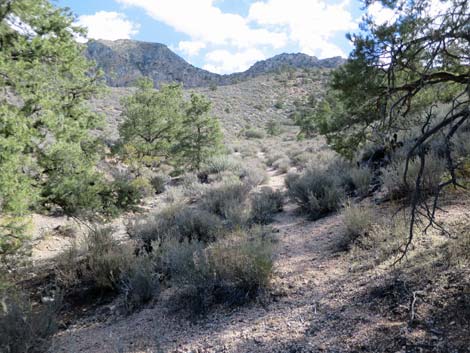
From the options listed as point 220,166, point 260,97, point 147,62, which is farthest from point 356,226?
point 147,62

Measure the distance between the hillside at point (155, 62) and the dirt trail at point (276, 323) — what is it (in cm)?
9832

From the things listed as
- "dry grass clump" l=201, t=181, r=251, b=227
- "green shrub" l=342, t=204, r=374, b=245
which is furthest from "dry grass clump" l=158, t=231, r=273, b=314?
"dry grass clump" l=201, t=181, r=251, b=227

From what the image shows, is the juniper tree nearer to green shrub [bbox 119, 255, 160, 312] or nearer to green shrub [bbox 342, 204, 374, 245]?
green shrub [bbox 119, 255, 160, 312]

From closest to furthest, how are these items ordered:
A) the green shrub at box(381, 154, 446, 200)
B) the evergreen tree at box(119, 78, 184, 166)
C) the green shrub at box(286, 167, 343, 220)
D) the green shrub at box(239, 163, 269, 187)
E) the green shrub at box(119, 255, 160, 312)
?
the green shrub at box(119, 255, 160, 312)
the green shrub at box(381, 154, 446, 200)
the green shrub at box(286, 167, 343, 220)
the green shrub at box(239, 163, 269, 187)
the evergreen tree at box(119, 78, 184, 166)

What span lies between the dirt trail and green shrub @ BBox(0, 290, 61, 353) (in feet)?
0.83

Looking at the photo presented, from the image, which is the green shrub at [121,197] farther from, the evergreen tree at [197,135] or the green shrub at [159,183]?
the evergreen tree at [197,135]

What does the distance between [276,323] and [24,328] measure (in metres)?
2.87

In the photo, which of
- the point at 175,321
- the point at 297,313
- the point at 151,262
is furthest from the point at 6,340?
the point at 297,313

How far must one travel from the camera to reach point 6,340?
3898 millimetres

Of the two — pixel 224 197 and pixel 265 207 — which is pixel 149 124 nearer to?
pixel 224 197

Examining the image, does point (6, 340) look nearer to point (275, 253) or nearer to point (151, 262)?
point (151, 262)

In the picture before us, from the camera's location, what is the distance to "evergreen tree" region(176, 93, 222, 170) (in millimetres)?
18670

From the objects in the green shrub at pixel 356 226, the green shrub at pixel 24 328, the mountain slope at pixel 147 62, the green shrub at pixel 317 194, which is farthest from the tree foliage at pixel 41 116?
the mountain slope at pixel 147 62

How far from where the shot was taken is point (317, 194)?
8.69 metres
